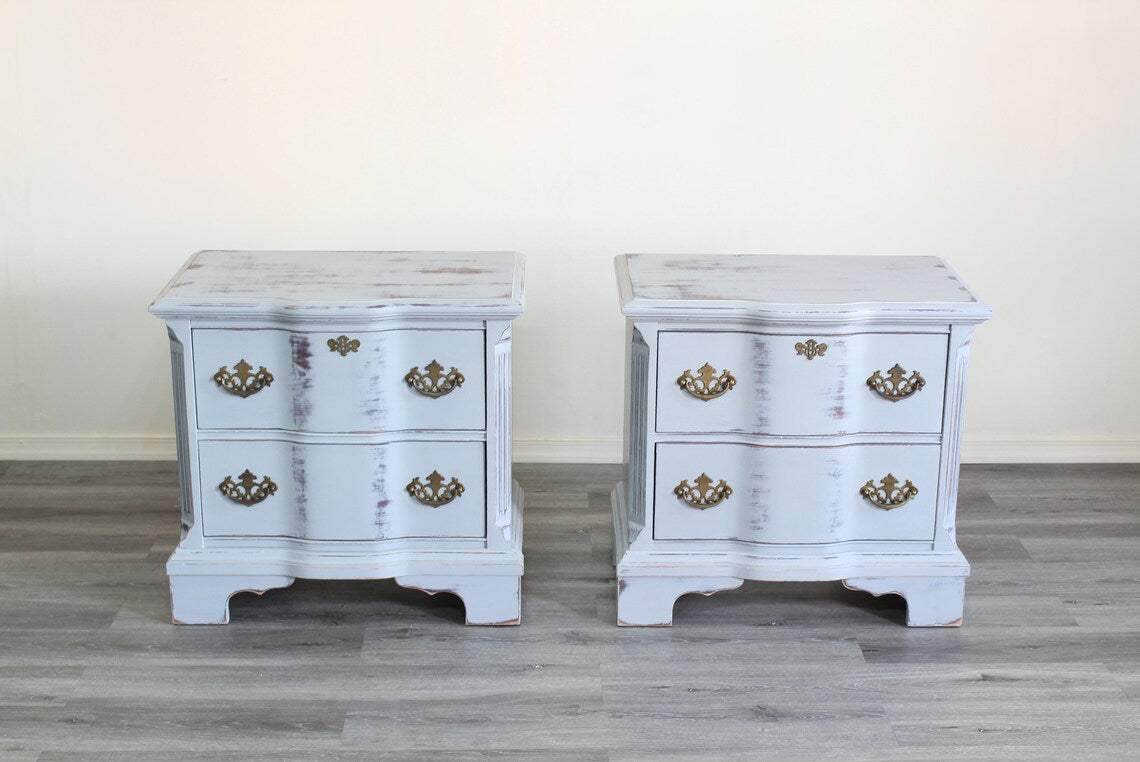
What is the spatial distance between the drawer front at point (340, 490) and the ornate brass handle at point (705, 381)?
42cm

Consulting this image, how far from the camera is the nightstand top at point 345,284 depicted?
2.47m

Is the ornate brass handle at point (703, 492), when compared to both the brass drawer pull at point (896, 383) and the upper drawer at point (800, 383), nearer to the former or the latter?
the upper drawer at point (800, 383)

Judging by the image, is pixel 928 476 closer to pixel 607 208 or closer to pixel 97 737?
pixel 607 208

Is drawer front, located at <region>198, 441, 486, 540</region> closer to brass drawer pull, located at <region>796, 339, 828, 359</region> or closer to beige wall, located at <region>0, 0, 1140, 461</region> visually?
brass drawer pull, located at <region>796, 339, 828, 359</region>

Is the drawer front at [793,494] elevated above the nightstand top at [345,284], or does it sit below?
below

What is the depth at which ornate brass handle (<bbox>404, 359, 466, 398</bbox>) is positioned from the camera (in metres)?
2.53

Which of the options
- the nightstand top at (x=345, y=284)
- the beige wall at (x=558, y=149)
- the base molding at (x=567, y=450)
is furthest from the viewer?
the base molding at (x=567, y=450)

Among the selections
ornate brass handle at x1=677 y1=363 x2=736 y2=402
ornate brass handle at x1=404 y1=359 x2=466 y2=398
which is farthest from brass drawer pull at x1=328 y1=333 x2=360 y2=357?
ornate brass handle at x1=677 y1=363 x2=736 y2=402

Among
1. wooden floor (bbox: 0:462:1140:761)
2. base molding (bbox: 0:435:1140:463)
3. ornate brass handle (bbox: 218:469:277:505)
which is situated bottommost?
wooden floor (bbox: 0:462:1140:761)

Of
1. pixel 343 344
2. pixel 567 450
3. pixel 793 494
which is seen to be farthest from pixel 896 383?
pixel 567 450

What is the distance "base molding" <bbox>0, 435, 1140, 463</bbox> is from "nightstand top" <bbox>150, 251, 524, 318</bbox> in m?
0.82

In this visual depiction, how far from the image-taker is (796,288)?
2580 millimetres

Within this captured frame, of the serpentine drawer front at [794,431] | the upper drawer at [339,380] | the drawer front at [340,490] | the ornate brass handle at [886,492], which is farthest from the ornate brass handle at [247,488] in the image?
the ornate brass handle at [886,492]

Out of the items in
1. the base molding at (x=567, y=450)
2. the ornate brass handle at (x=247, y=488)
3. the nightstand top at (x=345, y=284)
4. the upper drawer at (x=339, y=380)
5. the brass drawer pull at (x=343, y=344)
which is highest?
the nightstand top at (x=345, y=284)
